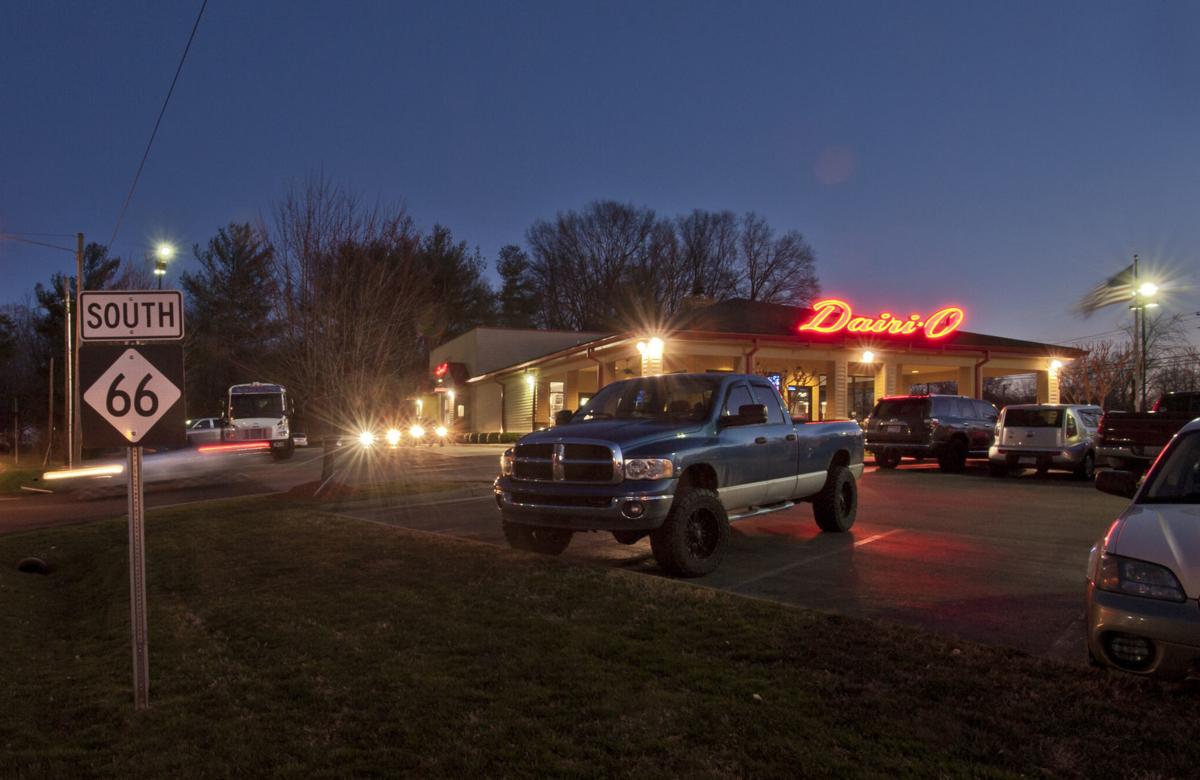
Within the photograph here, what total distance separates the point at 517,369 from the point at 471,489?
19.2 m

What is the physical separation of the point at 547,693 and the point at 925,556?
17.6 ft

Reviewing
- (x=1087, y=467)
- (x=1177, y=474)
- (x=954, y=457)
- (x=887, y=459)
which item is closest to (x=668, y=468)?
(x=1177, y=474)

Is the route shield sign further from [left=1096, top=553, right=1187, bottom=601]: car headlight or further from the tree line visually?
the tree line

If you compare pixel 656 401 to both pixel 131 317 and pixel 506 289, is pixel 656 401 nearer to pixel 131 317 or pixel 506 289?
pixel 131 317

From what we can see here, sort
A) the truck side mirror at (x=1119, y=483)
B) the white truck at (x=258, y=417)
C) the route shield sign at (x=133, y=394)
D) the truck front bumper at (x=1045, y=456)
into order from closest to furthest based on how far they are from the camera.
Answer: the route shield sign at (x=133, y=394)
the truck side mirror at (x=1119, y=483)
the truck front bumper at (x=1045, y=456)
the white truck at (x=258, y=417)

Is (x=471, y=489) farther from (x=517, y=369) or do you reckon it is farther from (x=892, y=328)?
(x=517, y=369)

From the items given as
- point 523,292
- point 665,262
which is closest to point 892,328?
point 665,262

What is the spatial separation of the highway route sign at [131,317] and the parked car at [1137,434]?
13754 millimetres

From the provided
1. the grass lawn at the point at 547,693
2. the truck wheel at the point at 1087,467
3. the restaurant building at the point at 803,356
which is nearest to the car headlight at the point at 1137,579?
the grass lawn at the point at 547,693

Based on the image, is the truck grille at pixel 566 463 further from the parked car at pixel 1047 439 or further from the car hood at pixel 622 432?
the parked car at pixel 1047 439

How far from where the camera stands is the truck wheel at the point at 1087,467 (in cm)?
1770

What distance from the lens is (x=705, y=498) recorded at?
25.4 ft

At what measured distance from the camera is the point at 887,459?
20125mm

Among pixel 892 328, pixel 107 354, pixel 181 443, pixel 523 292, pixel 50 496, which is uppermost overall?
pixel 523 292
